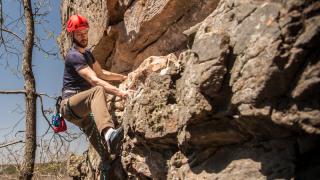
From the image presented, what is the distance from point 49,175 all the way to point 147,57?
18.0 ft

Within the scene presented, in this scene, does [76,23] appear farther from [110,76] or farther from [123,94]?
[123,94]

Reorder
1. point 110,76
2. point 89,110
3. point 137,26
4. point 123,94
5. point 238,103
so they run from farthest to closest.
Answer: point 110,76, point 137,26, point 89,110, point 123,94, point 238,103

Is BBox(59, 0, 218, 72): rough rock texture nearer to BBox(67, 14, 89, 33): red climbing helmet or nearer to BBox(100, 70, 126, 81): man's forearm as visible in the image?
BBox(100, 70, 126, 81): man's forearm

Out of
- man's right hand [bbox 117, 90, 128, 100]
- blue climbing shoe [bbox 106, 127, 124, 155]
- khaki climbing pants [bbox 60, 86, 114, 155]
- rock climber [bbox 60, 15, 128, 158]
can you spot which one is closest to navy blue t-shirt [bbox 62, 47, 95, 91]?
rock climber [bbox 60, 15, 128, 158]

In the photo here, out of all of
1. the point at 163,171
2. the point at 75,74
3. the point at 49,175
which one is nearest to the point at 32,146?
the point at 49,175

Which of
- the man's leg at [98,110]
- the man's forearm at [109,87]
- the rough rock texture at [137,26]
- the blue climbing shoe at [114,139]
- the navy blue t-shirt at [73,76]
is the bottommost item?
the blue climbing shoe at [114,139]

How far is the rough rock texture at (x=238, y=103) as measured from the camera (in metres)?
3.54

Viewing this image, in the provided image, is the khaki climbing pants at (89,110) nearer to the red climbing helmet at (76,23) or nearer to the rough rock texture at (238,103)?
the rough rock texture at (238,103)

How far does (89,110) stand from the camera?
21.4 feet

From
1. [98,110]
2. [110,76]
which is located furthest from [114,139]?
[110,76]

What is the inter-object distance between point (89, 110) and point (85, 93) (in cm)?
34

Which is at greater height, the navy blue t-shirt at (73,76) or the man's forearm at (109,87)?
the navy blue t-shirt at (73,76)

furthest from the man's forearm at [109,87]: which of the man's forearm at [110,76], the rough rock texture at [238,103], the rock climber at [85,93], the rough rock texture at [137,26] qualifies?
the rough rock texture at [137,26]

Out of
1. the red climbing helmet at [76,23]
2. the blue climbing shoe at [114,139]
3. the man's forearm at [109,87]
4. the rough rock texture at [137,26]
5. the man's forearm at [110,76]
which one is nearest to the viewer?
the blue climbing shoe at [114,139]
